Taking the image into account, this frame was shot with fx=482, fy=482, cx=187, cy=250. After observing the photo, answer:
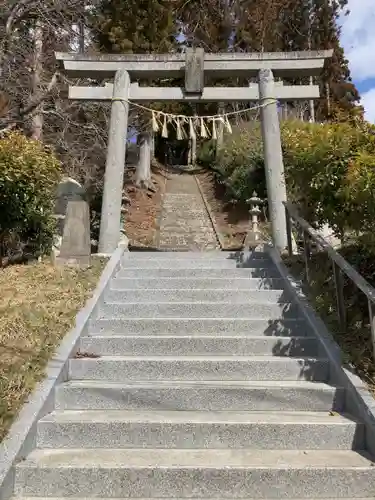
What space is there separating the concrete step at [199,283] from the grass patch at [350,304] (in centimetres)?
38

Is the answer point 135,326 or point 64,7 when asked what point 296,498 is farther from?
point 64,7

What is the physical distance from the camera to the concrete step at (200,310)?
4973 millimetres

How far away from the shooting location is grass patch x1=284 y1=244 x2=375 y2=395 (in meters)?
3.74

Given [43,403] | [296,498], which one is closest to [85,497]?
[43,403]

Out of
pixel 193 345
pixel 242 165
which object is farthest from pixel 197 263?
pixel 242 165

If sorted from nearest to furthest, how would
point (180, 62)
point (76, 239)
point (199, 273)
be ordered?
1. point (199, 273)
2. point (76, 239)
3. point (180, 62)

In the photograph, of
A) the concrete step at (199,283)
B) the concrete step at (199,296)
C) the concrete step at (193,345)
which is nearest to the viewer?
the concrete step at (193,345)

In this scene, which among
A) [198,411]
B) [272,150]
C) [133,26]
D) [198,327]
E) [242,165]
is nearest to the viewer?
[198,411]

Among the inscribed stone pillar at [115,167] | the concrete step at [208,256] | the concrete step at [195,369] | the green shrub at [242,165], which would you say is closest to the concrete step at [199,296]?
the concrete step at [208,256]

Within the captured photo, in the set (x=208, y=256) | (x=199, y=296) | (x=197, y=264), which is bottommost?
(x=199, y=296)

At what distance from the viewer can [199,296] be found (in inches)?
210

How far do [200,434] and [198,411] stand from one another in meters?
0.33

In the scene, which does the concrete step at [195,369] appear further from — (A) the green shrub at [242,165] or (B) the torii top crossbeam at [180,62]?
(A) the green shrub at [242,165]

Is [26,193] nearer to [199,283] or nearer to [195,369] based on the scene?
[199,283]
